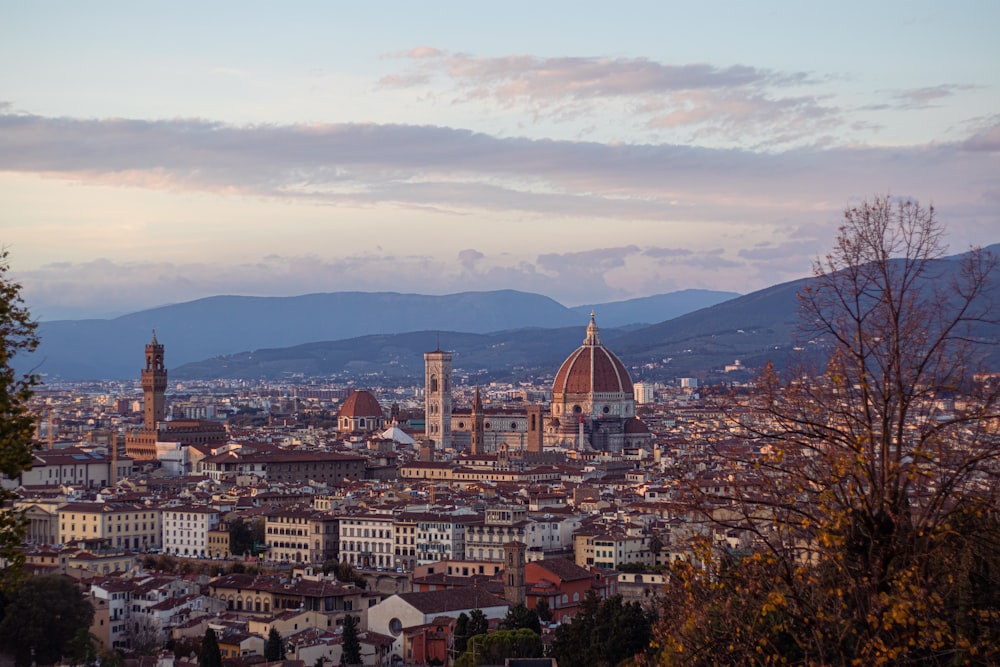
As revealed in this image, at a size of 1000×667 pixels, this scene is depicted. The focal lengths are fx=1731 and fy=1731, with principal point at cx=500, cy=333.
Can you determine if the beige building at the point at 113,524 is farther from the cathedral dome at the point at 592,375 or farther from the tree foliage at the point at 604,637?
the cathedral dome at the point at 592,375

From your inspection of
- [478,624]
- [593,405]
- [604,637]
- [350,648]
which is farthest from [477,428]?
[604,637]

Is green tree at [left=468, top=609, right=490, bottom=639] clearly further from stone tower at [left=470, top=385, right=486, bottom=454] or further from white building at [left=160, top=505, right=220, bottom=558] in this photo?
stone tower at [left=470, top=385, right=486, bottom=454]

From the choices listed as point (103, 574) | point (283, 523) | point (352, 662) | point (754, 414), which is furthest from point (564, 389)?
point (754, 414)

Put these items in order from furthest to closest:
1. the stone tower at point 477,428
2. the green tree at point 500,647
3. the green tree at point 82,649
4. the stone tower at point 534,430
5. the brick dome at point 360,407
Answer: the brick dome at point 360,407 < the stone tower at point 477,428 < the stone tower at point 534,430 < the green tree at point 82,649 < the green tree at point 500,647

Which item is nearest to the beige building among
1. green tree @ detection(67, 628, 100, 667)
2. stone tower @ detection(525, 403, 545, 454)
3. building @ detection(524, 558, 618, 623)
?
building @ detection(524, 558, 618, 623)

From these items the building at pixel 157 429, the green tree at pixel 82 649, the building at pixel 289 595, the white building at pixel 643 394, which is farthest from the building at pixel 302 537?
the white building at pixel 643 394

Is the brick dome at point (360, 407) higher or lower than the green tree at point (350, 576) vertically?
higher
